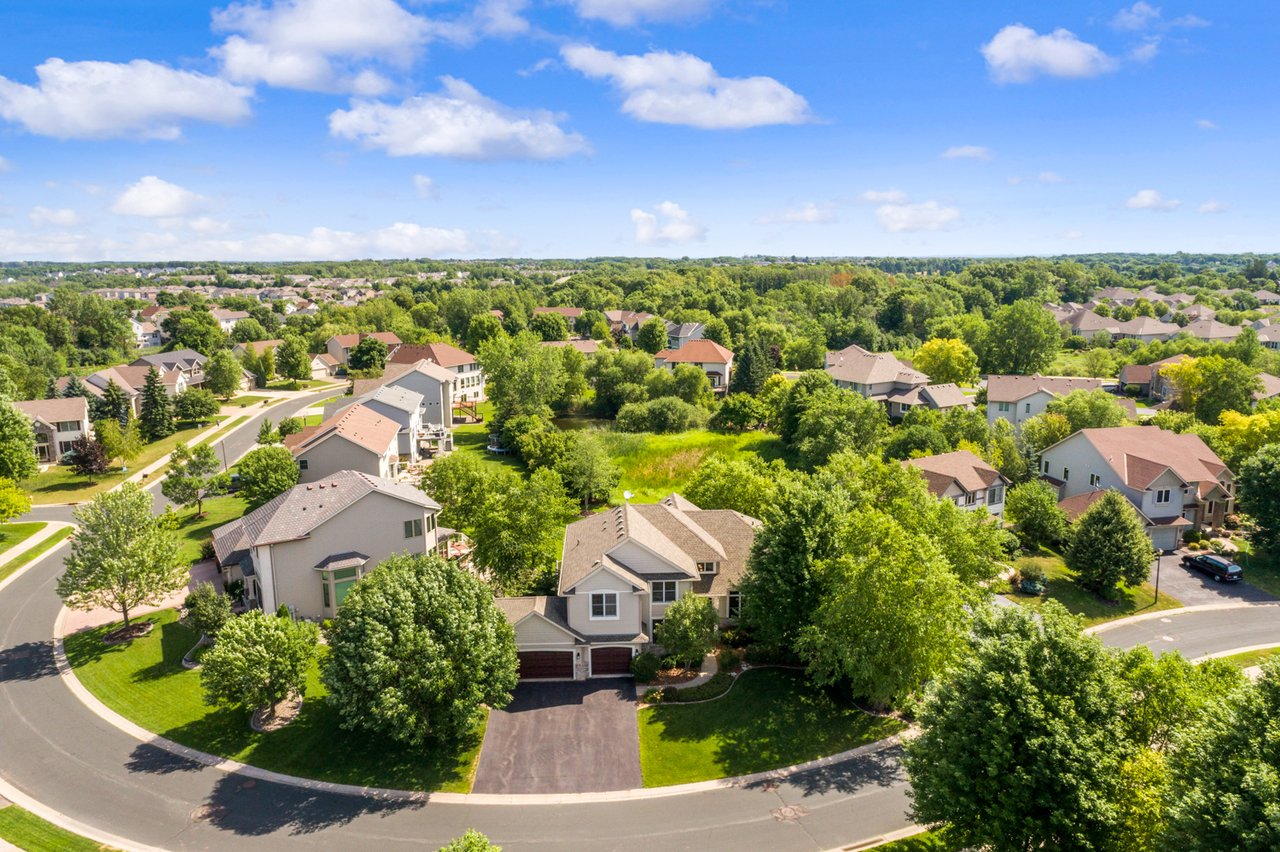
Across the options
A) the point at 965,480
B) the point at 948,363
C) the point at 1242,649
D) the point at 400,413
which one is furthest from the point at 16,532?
the point at 948,363

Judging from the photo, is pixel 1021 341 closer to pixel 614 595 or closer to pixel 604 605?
pixel 614 595

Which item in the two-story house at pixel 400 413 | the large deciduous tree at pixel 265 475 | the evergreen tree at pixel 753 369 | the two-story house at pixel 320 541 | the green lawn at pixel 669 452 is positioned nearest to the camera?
the two-story house at pixel 320 541

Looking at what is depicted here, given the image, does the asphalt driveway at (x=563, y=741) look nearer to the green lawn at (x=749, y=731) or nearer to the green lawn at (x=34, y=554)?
the green lawn at (x=749, y=731)

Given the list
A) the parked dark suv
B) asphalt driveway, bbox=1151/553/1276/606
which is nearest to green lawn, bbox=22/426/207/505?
asphalt driveway, bbox=1151/553/1276/606

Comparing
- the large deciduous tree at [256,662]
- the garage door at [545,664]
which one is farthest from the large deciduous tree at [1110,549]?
the large deciduous tree at [256,662]

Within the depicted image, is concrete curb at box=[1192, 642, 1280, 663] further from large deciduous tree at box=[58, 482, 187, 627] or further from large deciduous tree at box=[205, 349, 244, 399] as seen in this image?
large deciduous tree at box=[205, 349, 244, 399]
